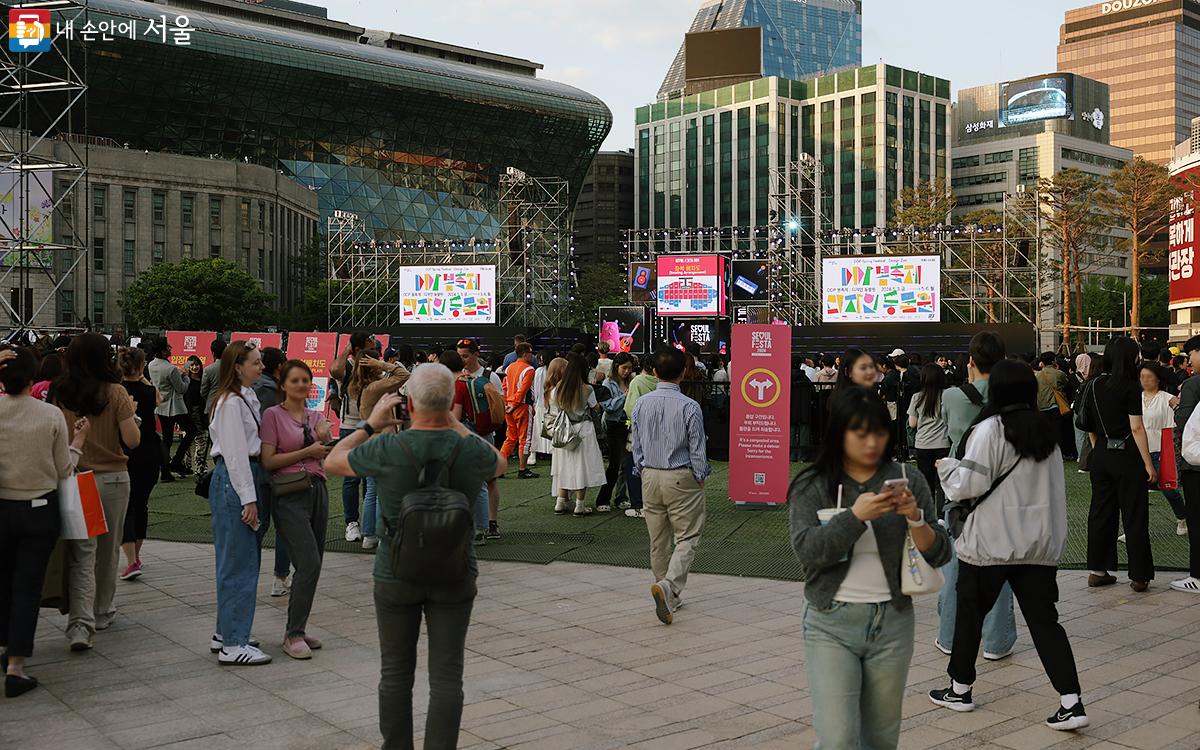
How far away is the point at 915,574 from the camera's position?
3227 mm

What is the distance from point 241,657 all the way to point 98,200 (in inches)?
2750

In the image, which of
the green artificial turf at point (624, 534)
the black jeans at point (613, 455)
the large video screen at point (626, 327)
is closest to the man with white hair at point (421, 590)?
the green artificial turf at point (624, 534)

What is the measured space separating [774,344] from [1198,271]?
4913 cm

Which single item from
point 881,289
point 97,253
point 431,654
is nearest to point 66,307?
point 97,253

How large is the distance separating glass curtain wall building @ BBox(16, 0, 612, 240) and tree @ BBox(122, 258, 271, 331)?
1777 centimetres

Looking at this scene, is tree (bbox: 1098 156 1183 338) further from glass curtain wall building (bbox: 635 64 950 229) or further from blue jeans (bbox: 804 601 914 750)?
glass curtain wall building (bbox: 635 64 950 229)

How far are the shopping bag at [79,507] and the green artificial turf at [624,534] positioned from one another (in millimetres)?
3554

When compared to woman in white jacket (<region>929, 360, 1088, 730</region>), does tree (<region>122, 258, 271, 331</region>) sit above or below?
above

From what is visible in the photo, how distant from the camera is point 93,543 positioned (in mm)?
6199

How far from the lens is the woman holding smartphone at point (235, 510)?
5773 mm

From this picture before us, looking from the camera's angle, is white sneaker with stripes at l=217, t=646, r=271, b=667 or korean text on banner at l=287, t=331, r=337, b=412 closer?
white sneaker with stripes at l=217, t=646, r=271, b=667

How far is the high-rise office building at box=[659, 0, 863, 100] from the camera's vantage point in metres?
144

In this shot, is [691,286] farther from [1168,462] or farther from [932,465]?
[1168,462]

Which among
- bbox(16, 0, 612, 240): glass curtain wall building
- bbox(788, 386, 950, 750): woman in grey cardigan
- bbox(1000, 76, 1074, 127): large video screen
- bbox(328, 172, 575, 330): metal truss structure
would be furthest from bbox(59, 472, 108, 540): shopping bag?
bbox(1000, 76, 1074, 127): large video screen
